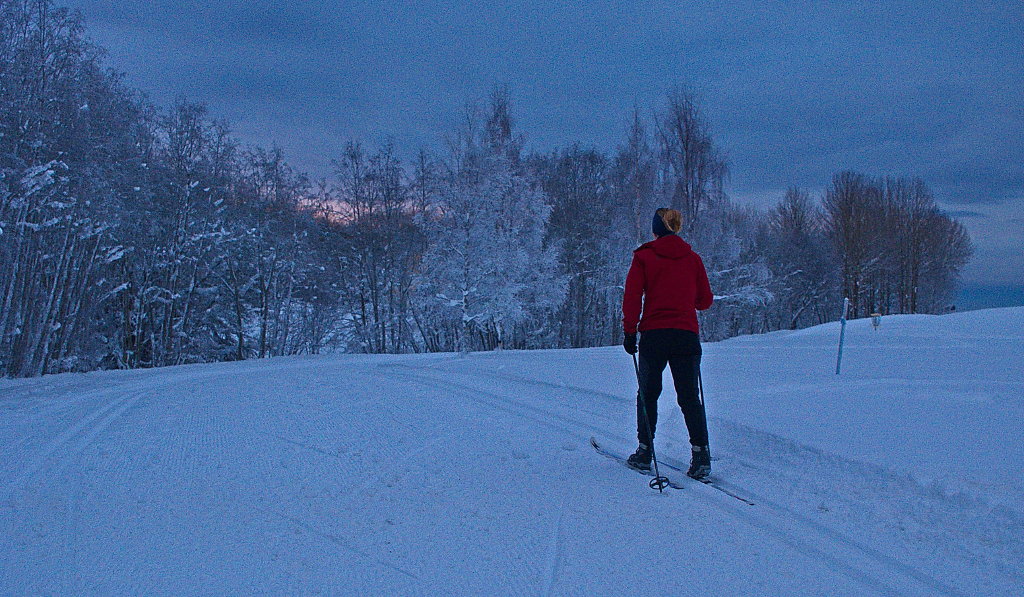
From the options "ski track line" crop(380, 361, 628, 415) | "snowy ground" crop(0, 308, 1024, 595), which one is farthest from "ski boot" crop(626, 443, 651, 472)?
"ski track line" crop(380, 361, 628, 415)

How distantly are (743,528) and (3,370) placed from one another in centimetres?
1840

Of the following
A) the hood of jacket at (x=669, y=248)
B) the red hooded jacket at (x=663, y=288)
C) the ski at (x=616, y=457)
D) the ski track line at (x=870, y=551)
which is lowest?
the ski track line at (x=870, y=551)

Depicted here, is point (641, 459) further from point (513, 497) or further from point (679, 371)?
point (513, 497)

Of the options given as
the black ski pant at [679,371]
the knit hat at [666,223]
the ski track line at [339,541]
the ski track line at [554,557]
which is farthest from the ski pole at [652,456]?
the ski track line at [339,541]

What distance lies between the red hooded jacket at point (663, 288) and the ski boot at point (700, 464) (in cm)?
85

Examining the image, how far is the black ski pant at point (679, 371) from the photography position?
12.9 ft

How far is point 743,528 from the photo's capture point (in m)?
2.95

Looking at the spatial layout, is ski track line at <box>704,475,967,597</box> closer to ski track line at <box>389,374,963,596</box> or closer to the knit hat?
ski track line at <box>389,374,963,596</box>

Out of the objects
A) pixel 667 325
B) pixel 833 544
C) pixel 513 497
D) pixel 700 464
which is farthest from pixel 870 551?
pixel 513 497

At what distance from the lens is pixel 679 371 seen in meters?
4.00

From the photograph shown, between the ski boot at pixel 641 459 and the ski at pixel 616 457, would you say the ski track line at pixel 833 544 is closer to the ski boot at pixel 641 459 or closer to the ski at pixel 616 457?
the ski at pixel 616 457

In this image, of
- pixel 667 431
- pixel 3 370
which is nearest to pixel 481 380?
pixel 667 431

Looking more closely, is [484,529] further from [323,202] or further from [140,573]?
[323,202]

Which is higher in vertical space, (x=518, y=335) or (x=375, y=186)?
(x=375, y=186)
